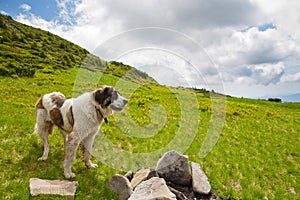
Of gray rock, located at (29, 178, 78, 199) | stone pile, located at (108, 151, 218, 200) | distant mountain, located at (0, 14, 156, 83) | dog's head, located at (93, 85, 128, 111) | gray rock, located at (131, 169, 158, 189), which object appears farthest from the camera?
distant mountain, located at (0, 14, 156, 83)

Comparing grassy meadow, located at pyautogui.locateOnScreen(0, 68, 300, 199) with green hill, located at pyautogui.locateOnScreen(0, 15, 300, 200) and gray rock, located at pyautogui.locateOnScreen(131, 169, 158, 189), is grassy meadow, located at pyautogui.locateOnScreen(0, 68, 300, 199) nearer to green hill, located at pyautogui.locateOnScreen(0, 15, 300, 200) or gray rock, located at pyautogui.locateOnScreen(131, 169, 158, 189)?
green hill, located at pyautogui.locateOnScreen(0, 15, 300, 200)

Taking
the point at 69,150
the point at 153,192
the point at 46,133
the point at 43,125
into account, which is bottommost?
the point at 153,192

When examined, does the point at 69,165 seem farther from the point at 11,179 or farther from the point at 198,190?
the point at 198,190

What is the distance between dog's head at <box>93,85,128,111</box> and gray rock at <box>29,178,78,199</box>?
245 centimetres

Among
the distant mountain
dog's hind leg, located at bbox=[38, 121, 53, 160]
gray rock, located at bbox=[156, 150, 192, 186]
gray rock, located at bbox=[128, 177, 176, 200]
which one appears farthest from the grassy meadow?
the distant mountain

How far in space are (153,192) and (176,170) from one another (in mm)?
2323

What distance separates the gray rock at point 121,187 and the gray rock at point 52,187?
1074 mm

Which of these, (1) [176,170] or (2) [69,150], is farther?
(1) [176,170]

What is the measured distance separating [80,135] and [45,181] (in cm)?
163

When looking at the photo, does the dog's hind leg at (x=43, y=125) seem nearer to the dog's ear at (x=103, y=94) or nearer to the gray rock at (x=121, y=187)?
the dog's ear at (x=103, y=94)

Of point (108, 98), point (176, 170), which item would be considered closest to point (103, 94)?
point (108, 98)

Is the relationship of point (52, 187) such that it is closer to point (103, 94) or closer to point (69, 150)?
point (69, 150)

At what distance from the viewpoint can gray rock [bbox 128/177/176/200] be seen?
5941 millimetres

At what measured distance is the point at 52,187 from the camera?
6.46 meters
